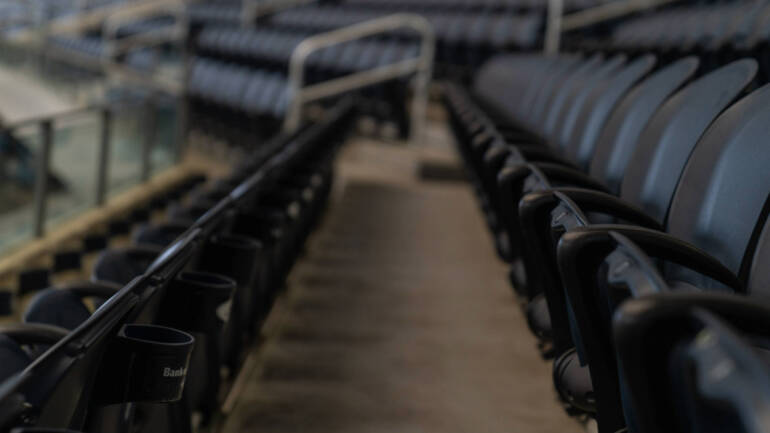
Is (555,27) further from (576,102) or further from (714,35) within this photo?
(576,102)

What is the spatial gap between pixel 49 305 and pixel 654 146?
0.90 feet

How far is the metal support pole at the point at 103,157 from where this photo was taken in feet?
3.87

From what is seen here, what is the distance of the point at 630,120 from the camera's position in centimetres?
44

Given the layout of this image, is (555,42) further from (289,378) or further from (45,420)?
(45,420)

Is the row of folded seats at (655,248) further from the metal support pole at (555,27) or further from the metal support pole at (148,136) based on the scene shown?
the metal support pole at (148,136)

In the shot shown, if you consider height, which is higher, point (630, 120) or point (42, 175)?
point (630, 120)

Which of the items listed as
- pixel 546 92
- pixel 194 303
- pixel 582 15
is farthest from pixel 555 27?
pixel 194 303

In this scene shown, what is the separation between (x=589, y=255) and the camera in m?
0.23

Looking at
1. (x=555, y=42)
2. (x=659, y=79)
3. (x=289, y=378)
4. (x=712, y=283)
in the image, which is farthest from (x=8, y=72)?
(x=712, y=283)

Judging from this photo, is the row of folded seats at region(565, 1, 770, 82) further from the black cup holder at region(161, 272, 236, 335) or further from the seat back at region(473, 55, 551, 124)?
the black cup holder at region(161, 272, 236, 335)

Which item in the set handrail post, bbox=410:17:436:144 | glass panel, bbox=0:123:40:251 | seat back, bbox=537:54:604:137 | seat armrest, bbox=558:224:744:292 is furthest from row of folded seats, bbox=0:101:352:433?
handrail post, bbox=410:17:436:144

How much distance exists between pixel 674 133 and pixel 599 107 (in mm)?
164

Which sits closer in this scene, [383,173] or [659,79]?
[659,79]

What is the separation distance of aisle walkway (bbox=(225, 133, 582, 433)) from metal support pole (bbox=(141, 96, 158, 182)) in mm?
549
